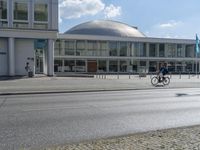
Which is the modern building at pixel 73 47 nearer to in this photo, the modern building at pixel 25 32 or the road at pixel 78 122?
the modern building at pixel 25 32

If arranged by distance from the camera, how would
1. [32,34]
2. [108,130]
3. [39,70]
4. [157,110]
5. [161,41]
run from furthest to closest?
[161,41]
[39,70]
[32,34]
[157,110]
[108,130]

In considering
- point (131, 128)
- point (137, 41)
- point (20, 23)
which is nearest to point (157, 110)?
point (131, 128)

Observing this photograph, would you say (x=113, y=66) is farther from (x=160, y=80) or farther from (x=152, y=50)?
(x=160, y=80)

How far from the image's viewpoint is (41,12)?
126 ft

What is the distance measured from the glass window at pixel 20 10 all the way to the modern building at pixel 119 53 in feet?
83.8

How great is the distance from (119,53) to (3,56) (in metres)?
36.5

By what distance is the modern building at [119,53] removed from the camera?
64750 millimetres

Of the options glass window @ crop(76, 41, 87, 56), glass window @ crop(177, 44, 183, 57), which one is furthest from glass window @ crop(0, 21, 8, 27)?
glass window @ crop(177, 44, 183, 57)

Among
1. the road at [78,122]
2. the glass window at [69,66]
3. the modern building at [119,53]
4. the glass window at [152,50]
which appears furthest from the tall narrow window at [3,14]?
the glass window at [152,50]

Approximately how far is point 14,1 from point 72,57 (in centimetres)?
2847

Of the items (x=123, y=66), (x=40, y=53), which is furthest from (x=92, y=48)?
(x=40, y=53)

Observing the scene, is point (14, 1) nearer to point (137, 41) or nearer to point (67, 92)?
point (67, 92)

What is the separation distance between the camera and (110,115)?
34.8 ft

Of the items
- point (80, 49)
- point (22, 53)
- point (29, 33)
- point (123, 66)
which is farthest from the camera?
point (123, 66)
